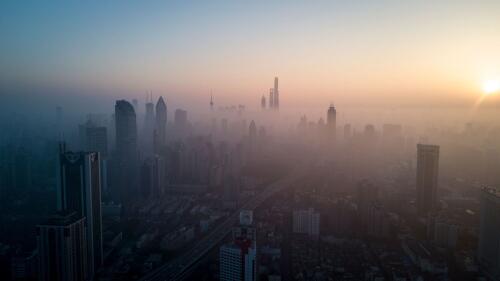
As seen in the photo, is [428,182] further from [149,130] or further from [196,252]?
[149,130]

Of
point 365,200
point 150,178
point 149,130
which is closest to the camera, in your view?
point 365,200

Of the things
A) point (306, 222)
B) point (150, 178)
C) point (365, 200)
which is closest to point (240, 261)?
point (306, 222)

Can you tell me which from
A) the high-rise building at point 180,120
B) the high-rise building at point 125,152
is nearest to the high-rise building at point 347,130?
the high-rise building at point 180,120

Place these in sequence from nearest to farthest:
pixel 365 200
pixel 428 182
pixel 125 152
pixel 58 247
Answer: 1. pixel 58 247
2. pixel 365 200
3. pixel 428 182
4. pixel 125 152

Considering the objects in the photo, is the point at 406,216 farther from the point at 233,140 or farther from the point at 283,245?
the point at 233,140

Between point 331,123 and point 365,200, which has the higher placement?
point 331,123

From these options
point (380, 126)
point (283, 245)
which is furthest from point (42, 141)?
point (380, 126)
